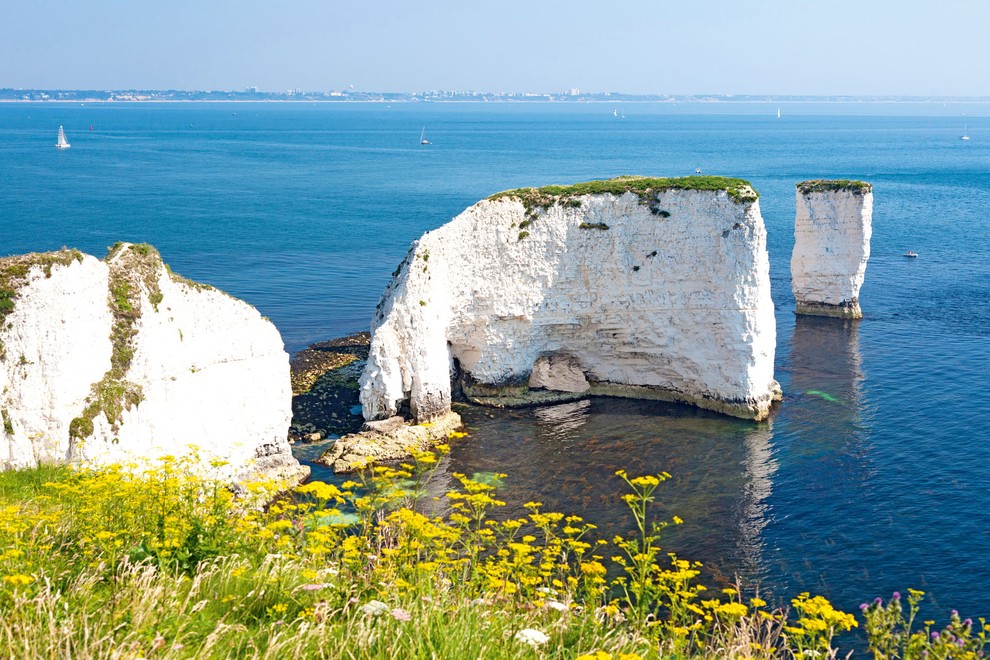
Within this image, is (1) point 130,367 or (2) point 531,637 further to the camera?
(1) point 130,367

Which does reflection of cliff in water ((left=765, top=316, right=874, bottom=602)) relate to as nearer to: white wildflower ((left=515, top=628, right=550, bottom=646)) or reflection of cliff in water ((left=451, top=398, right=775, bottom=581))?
reflection of cliff in water ((left=451, top=398, right=775, bottom=581))

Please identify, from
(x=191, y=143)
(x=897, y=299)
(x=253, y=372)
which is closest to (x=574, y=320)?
(x=253, y=372)

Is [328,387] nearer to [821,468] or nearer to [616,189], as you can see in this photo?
[616,189]

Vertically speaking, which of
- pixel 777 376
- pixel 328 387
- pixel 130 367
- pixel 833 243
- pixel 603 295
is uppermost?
pixel 833 243

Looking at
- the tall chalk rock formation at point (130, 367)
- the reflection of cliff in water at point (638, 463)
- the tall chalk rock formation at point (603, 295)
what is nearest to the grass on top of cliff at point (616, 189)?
the tall chalk rock formation at point (603, 295)

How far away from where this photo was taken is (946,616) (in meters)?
22.1

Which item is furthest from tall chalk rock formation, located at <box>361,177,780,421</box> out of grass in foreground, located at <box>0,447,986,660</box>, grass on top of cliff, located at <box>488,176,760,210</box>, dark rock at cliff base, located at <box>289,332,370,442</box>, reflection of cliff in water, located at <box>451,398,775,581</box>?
grass in foreground, located at <box>0,447,986,660</box>

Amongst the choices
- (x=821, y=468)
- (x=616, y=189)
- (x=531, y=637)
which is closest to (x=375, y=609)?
(x=531, y=637)

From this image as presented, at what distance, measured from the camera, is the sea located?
26500 mm

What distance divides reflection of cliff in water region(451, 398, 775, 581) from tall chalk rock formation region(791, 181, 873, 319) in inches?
797

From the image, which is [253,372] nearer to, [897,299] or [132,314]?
[132,314]

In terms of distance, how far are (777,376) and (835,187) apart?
1695cm

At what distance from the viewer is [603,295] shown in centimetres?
3994

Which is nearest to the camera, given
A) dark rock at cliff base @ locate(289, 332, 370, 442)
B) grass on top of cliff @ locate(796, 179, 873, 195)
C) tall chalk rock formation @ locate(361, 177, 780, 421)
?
dark rock at cliff base @ locate(289, 332, 370, 442)
